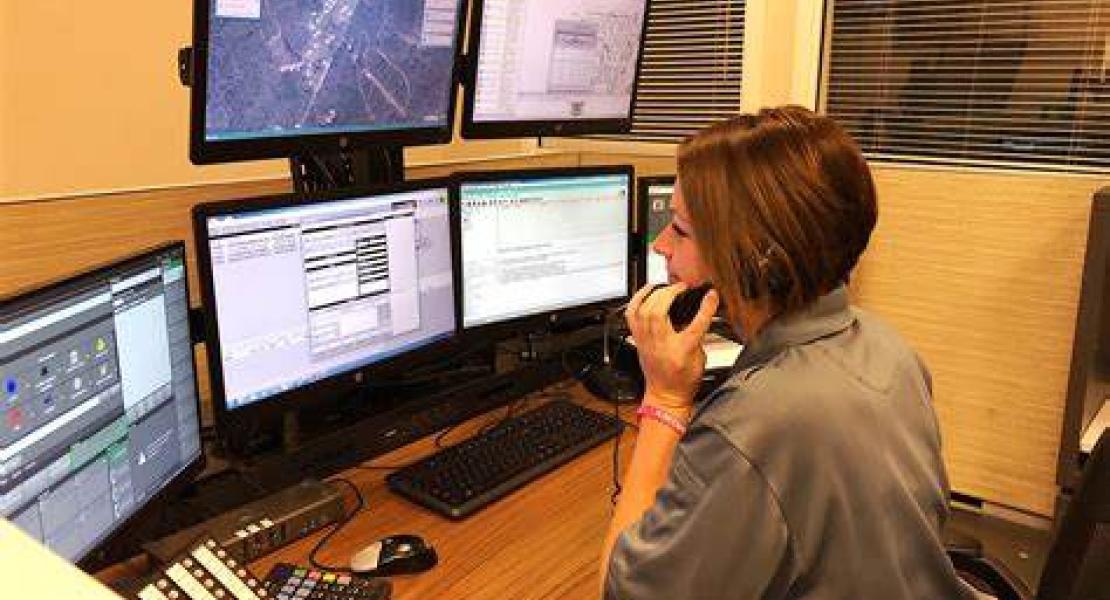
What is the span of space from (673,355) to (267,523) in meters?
0.62

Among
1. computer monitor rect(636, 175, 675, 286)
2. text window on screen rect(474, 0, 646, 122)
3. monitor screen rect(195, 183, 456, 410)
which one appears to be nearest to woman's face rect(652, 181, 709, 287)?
monitor screen rect(195, 183, 456, 410)

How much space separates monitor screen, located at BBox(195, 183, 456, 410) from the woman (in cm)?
→ 56

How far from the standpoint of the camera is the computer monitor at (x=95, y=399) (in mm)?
913

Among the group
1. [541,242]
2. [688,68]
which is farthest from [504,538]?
[688,68]

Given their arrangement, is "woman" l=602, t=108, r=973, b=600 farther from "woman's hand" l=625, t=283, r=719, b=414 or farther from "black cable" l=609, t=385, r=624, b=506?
"black cable" l=609, t=385, r=624, b=506

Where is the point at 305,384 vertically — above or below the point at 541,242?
below

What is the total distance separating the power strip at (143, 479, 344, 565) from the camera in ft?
4.19

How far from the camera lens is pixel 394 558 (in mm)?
1296

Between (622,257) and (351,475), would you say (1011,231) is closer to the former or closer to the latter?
(622,257)

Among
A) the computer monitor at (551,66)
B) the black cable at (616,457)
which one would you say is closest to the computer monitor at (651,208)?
the computer monitor at (551,66)

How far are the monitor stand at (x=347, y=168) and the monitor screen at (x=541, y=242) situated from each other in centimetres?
18

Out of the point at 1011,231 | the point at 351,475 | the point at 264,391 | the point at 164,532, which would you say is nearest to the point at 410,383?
the point at 351,475

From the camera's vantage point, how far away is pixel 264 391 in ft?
4.67

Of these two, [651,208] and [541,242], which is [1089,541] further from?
[651,208]
